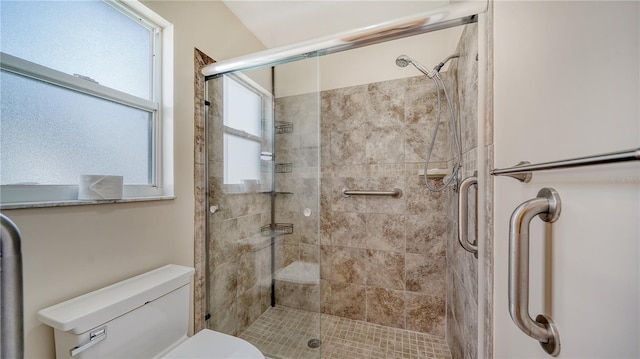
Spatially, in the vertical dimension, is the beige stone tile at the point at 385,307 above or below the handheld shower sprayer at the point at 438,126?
Answer: below

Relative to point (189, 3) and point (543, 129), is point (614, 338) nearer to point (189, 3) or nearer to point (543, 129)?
point (543, 129)

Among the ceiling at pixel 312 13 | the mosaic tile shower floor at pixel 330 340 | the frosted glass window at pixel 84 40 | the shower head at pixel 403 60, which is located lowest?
the mosaic tile shower floor at pixel 330 340

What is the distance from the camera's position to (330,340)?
1701 millimetres

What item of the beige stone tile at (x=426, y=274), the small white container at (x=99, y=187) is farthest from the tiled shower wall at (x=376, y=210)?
the small white container at (x=99, y=187)

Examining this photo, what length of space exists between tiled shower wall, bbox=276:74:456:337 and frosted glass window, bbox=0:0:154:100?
2.94ft

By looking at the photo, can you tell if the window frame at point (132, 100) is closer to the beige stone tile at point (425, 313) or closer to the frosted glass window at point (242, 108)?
the frosted glass window at point (242, 108)

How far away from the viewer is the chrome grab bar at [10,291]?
36cm

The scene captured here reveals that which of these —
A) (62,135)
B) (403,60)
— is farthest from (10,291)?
(403,60)

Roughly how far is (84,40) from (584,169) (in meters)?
1.72

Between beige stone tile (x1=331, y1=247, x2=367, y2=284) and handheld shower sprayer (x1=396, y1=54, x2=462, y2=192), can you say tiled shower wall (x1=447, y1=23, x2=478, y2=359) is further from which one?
beige stone tile (x1=331, y1=247, x2=367, y2=284)

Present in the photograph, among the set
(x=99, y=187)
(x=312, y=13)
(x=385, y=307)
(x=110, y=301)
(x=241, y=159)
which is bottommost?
(x=385, y=307)

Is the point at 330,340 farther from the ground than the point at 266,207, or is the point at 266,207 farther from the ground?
the point at 266,207

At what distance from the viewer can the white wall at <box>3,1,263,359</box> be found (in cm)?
77

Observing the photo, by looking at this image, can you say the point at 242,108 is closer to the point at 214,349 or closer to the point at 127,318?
the point at 127,318
